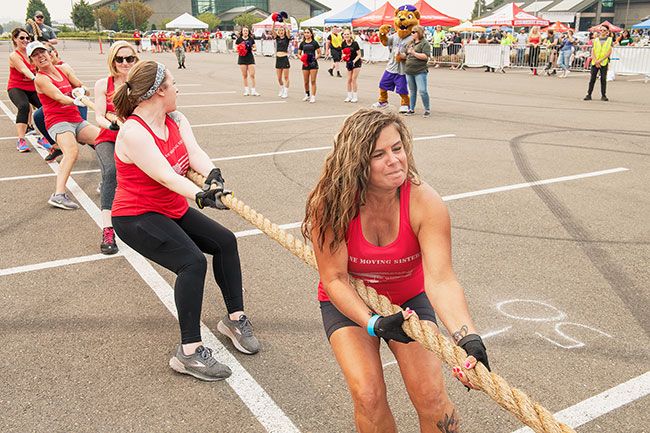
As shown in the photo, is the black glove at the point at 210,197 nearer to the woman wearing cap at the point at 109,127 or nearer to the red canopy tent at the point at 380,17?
the woman wearing cap at the point at 109,127

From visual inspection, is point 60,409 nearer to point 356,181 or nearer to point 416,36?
point 356,181

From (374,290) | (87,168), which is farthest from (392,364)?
(87,168)

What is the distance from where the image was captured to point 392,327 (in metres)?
2.16

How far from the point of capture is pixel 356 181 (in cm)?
233

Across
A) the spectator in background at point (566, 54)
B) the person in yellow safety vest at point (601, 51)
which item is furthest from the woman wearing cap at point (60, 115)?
the spectator in background at point (566, 54)

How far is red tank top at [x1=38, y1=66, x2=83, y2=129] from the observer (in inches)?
232

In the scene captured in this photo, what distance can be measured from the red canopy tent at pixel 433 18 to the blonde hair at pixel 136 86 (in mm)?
22610

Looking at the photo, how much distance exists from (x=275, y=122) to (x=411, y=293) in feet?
29.6

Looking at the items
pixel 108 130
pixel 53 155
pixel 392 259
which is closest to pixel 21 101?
pixel 53 155

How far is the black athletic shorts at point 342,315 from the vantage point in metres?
2.49

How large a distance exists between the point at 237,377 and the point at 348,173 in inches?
57.7

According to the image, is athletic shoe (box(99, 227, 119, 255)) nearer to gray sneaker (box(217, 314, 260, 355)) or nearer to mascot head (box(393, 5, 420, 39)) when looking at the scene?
gray sneaker (box(217, 314, 260, 355))

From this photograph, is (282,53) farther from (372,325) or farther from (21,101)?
(372,325)

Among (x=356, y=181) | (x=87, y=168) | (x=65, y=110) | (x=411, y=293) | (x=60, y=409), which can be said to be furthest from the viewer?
(x=87, y=168)
